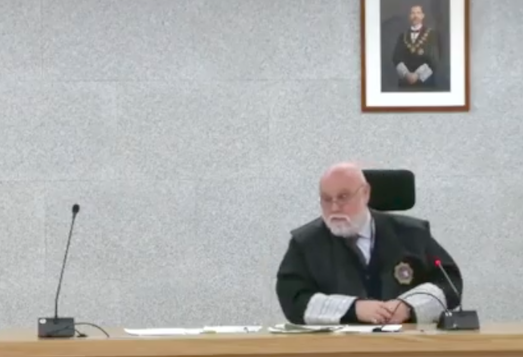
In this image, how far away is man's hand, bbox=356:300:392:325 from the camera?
456 centimetres

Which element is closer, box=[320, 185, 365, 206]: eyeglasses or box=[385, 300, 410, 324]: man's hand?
box=[385, 300, 410, 324]: man's hand

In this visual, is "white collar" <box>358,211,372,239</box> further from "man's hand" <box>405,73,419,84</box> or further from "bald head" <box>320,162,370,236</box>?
"man's hand" <box>405,73,419,84</box>

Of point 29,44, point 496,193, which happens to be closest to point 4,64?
point 29,44

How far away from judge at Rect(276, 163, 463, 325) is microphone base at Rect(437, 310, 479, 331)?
0.63 m

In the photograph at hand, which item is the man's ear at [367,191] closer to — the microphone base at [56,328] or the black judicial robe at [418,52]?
the black judicial robe at [418,52]

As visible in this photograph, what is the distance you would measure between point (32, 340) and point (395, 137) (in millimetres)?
2755

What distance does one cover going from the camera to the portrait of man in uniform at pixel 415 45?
6117 mm

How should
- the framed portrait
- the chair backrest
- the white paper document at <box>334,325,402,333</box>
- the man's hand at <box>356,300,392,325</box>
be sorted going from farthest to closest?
the framed portrait < the chair backrest < the man's hand at <box>356,300,392,325</box> < the white paper document at <box>334,325,402,333</box>

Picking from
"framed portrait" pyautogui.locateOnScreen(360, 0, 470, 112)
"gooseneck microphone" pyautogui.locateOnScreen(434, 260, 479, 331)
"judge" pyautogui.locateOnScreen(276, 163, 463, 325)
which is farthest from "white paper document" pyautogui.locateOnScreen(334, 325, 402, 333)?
"framed portrait" pyautogui.locateOnScreen(360, 0, 470, 112)

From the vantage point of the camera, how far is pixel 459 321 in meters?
4.06

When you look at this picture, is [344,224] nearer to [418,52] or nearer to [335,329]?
[335,329]

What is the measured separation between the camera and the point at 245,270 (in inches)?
241

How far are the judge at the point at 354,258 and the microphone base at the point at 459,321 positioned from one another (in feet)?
2.08

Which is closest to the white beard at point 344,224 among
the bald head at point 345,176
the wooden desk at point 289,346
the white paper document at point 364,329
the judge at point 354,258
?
the judge at point 354,258
